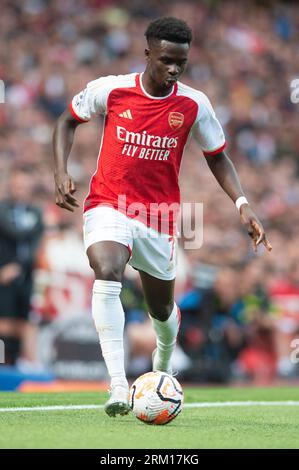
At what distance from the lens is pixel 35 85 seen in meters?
17.6

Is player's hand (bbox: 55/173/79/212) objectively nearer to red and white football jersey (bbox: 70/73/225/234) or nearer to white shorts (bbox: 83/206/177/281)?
white shorts (bbox: 83/206/177/281)

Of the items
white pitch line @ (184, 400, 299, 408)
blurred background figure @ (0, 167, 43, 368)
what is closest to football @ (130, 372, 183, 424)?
white pitch line @ (184, 400, 299, 408)

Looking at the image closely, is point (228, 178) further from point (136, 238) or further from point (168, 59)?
point (168, 59)

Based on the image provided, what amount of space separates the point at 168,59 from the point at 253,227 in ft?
3.98

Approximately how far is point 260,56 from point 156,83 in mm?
14868

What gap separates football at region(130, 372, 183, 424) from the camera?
6.27 metres

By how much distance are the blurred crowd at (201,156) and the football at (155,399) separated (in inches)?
240

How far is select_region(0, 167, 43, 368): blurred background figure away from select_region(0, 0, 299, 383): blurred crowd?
9.5 inches

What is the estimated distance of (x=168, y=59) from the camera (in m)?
6.76

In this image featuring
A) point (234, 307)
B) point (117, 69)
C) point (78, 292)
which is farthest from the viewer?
point (117, 69)

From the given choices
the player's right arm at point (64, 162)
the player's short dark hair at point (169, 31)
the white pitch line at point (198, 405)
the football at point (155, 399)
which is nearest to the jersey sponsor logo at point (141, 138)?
the player's right arm at point (64, 162)

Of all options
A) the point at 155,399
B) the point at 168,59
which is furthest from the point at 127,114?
the point at 155,399

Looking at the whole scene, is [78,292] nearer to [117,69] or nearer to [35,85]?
[35,85]
